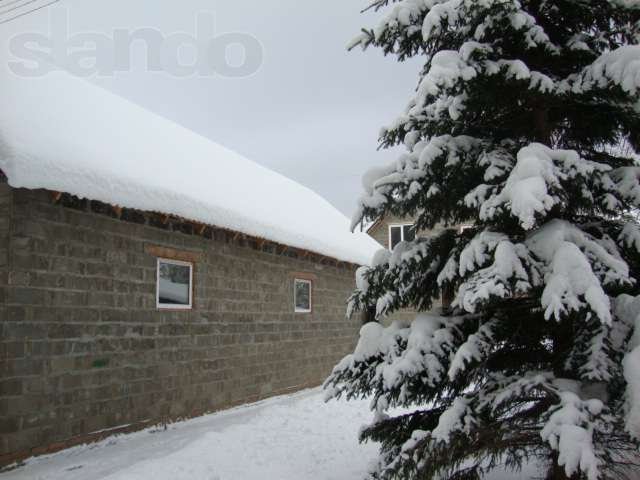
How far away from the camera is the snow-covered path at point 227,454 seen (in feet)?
19.8

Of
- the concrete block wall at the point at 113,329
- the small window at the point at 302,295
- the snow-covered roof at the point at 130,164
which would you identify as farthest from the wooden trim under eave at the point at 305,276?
the concrete block wall at the point at 113,329

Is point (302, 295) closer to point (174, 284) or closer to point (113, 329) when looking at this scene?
point (174, 284)

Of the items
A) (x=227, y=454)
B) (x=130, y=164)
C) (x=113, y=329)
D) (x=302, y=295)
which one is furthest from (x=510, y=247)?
(x=302, y=295)

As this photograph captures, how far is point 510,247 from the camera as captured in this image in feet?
13.6

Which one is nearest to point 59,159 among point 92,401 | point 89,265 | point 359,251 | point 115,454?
point 89,265

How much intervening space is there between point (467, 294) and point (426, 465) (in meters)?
1.35

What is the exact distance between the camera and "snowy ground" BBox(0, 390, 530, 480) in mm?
6020

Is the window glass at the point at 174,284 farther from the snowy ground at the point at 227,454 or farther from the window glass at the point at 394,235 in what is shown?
the window glass at the point at 394,235

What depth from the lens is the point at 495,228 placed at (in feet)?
15.2

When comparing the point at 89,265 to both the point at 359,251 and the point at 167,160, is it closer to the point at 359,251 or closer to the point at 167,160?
the point at 167,160

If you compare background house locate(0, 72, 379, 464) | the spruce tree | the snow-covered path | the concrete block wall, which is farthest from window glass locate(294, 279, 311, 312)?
the spruce tree

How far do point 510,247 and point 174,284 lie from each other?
6.08m

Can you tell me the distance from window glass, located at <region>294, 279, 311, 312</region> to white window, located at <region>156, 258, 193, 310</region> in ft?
12.7

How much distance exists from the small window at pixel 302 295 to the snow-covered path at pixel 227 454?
3.78 metres
